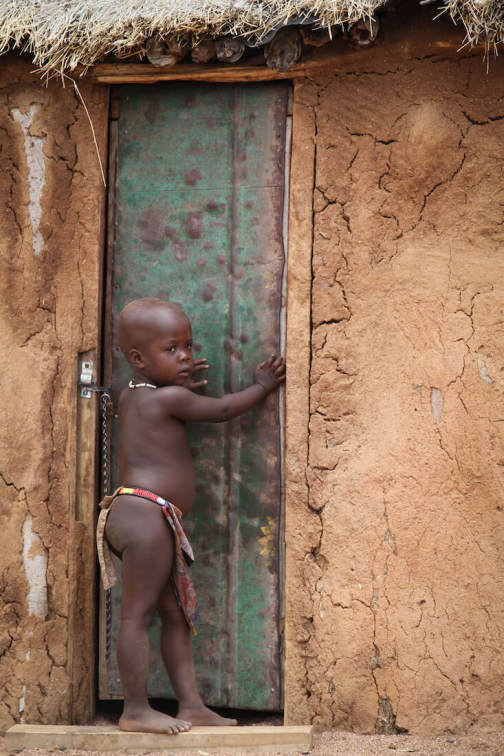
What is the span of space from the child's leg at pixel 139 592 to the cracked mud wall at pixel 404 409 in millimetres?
520

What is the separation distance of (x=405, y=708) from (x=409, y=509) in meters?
0.77

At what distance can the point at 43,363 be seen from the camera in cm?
350

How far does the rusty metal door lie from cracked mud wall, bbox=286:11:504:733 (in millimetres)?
205

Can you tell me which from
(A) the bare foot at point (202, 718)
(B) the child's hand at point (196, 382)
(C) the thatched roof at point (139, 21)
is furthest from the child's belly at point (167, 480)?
(C) the thatched roof at point (139, 21)

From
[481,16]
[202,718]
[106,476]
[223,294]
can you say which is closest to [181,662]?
[202,718]

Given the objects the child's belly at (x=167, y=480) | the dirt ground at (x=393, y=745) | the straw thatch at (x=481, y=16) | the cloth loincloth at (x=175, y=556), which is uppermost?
the straw thatch at (x=481, y=16)

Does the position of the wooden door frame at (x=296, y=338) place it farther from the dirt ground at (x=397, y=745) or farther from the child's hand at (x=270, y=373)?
the dirt ground at (x=397, y=745)

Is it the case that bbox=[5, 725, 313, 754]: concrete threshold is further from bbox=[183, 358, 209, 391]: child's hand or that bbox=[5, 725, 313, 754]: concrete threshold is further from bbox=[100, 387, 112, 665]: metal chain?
bbox=[183, 358, 209, 391]: child's hand

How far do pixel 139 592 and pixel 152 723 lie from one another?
0.49 m

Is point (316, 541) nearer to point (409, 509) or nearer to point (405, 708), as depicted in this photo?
point (409, 509)

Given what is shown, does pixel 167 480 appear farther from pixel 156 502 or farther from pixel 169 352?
pixel 169 352

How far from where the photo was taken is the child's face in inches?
128

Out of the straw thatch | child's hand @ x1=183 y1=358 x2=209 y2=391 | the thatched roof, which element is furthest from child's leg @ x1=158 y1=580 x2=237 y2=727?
the straw thatch

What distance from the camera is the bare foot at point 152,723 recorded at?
121 inches
